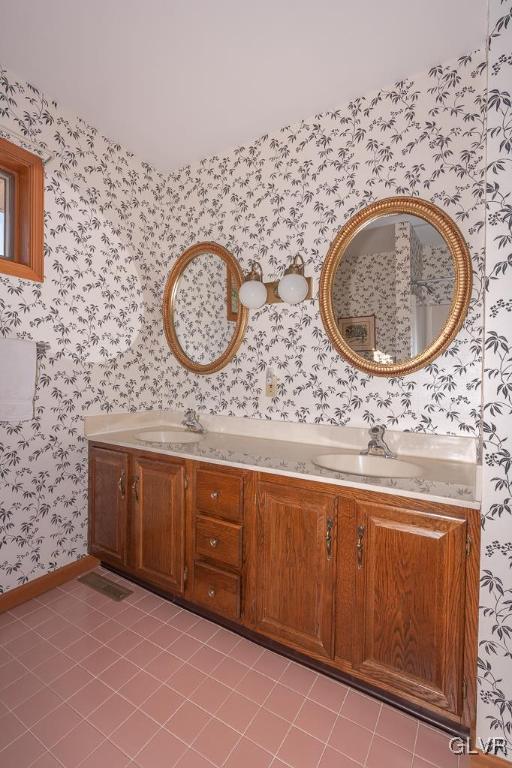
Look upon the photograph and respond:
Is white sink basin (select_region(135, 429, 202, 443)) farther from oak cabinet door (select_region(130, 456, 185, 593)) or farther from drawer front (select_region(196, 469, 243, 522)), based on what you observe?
drawer front (select_region(196, 469, 243, 522))

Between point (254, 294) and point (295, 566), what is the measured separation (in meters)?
1.42

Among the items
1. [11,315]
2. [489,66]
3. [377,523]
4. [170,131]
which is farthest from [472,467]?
[170,131]

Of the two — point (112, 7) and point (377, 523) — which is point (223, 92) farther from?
point (377, 523)

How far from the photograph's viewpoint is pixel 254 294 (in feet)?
7.12

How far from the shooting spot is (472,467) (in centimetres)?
156

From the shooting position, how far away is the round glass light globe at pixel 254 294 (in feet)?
7.11

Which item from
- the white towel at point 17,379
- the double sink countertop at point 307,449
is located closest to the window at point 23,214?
the white towel at point 17,379

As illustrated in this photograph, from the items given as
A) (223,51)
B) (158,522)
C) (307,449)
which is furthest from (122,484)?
(223,51)

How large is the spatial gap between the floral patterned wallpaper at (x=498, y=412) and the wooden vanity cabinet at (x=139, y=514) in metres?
1.28

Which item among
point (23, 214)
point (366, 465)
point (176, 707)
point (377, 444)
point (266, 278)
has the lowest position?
point (176, 707)

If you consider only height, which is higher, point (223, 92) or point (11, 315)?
point (223, 92)

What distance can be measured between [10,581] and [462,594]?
81.3 inches

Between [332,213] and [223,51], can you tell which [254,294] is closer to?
Result: [332,213]

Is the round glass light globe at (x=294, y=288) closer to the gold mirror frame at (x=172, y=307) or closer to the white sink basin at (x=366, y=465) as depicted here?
the gold mirror frame at (x=172, y=307)
